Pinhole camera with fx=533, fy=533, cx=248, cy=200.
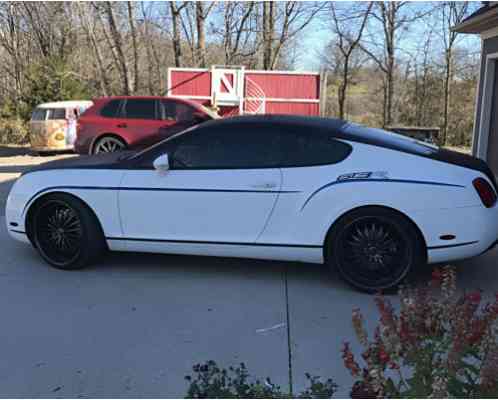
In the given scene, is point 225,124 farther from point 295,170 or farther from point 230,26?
point 230,26

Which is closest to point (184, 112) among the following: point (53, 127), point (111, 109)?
point (111, 109)

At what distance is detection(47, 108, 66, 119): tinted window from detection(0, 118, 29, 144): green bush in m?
5.18

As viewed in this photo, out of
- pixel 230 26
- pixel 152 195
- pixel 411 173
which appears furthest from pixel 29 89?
pixel 411 173

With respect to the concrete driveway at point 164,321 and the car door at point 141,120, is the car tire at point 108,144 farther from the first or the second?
the concrete driveway at point 164,321

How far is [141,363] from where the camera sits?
3340mm

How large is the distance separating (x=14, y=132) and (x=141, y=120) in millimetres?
11311

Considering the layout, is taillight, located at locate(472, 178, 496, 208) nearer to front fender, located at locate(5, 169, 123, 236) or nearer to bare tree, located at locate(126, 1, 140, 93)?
front fender, located at locate(5, 169, 123, 236)

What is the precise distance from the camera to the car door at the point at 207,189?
4.55 meters

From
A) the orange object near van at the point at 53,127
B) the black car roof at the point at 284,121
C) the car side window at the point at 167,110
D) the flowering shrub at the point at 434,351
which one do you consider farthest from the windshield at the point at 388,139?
the orange object near van at the point at 53,127

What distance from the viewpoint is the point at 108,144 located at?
11680mm

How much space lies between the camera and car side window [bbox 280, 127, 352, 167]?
4473 mm

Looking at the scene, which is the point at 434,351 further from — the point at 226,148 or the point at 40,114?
the point at 40,114

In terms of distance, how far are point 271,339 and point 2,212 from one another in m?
5.53

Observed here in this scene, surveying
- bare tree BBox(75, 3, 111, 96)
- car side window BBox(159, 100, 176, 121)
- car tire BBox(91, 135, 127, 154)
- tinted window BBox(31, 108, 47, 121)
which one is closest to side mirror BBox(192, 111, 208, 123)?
car side window BBox(159, 100, 176, 121)
